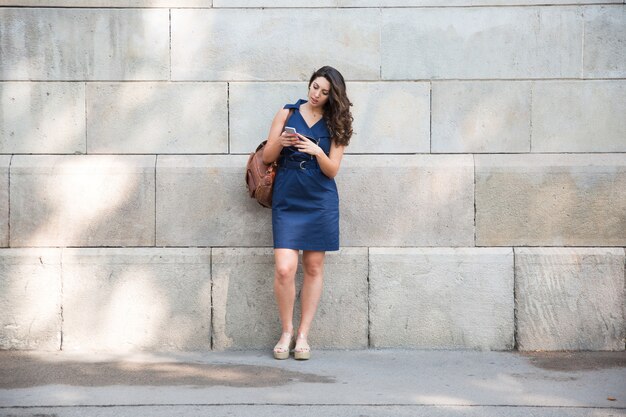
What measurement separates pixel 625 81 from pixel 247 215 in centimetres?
307

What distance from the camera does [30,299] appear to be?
20.9 feet

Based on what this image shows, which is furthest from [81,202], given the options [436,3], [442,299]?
[436,3]

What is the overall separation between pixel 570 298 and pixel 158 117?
11.3 ft

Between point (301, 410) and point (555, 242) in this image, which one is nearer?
point (301, 410)

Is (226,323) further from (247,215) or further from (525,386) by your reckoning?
(525,386)

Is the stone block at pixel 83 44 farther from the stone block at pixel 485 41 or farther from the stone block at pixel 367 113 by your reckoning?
the stone block at pixel 485 41

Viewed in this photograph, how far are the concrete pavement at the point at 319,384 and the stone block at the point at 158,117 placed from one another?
1.61 m

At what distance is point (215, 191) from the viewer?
645cm

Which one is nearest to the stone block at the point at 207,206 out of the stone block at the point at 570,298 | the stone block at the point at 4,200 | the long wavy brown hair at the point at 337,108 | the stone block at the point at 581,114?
the long wavy brown hair at the point at 337,108

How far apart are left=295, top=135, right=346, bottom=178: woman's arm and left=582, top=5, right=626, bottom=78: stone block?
2.05m

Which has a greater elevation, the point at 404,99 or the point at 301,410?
the point at 404,99

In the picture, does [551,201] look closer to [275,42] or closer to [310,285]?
[310,285]

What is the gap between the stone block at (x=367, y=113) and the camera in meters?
6.48

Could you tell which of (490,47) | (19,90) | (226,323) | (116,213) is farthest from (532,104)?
(19,90)
